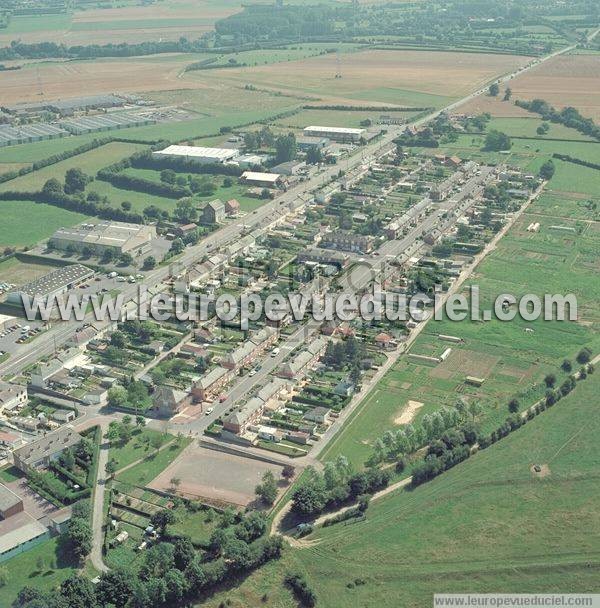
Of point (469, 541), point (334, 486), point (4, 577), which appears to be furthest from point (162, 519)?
point (469, 541)

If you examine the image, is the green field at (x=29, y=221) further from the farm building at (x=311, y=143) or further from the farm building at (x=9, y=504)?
the farm building at (x=9, y=504)

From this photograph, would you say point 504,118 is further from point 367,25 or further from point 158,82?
point 367,25

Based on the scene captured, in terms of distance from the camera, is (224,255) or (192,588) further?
(224,255)

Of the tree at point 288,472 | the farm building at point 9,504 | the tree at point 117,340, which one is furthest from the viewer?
the tree at point 117,340

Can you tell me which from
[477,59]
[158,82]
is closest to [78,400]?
[158,82]

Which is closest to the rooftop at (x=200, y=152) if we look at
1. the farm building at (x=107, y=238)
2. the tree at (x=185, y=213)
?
the tree at (x=185, y=213)

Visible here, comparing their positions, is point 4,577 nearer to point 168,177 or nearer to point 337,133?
point 168,177

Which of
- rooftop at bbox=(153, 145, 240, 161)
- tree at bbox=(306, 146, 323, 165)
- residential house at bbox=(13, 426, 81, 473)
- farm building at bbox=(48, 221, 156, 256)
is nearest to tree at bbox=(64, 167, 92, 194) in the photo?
rooftop at bbox=(153, 145, 240, 161)
